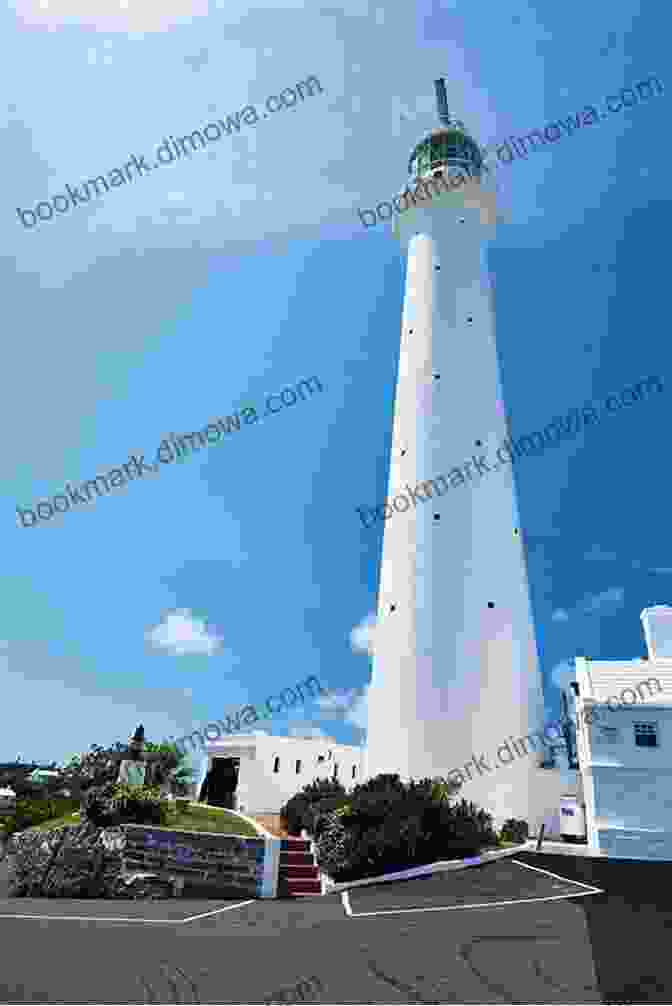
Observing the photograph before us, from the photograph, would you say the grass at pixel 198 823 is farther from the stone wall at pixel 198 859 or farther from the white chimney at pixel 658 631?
the white chimney at pixel 658 631

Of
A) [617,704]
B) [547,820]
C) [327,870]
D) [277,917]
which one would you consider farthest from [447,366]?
[277,917]

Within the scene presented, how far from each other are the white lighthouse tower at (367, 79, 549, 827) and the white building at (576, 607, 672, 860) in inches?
157

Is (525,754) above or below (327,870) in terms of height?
above

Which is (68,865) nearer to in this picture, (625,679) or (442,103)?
(625,679)

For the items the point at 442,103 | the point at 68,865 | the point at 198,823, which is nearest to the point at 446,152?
the point at 442,103

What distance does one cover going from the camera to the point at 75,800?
660 inches

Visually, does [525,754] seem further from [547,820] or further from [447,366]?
[447,366]

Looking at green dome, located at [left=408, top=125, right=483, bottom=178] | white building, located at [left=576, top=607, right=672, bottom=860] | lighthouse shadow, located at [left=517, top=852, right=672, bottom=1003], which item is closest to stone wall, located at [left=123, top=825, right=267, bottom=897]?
lighthouse shadow, located at [left=517, top=852, right=672, bottom=1003]

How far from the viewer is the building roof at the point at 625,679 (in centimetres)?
1898

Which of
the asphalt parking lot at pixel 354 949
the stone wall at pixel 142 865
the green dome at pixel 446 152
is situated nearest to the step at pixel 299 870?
the stone wall at pixel 142 865

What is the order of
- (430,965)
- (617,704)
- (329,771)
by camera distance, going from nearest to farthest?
1. (430,965)
2. (617,704)
3. (329,771)

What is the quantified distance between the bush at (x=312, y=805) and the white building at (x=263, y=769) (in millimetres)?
5294

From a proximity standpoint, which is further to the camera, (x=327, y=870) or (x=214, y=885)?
(x=327, y=870)

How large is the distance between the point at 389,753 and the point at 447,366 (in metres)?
18.1
